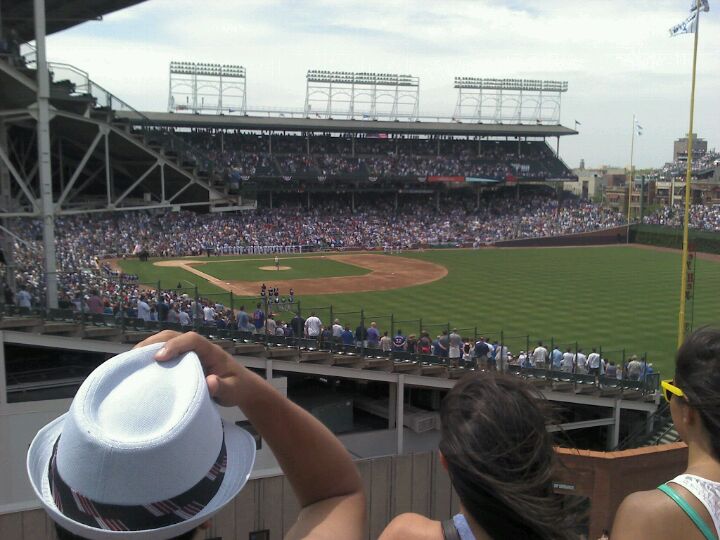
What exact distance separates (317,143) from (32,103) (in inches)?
1957

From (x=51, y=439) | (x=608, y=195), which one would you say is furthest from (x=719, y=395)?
(x=608, y=195)

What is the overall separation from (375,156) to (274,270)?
28266 millimetres

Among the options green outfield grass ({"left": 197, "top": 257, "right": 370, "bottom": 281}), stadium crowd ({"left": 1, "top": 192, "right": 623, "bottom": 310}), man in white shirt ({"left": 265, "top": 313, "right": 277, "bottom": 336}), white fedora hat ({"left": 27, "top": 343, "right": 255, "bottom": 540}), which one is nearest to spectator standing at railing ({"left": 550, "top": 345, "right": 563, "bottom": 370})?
man in white shirt ({"left": 265, "top": 313, "right": 277, "bottom": 336})

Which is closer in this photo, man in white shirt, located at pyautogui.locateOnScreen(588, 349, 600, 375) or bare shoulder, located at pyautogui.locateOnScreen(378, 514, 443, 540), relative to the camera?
bare shoulder, located at pyautogui.locateOnScreen(378, 514, 443, 540)

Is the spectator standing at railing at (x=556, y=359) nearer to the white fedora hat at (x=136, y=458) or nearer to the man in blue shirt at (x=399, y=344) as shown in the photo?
the man in blue shirt at (x=399, y=344)

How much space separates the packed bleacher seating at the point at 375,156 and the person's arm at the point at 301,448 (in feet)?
182

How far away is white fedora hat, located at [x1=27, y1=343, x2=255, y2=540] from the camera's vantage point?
1615 millimetres

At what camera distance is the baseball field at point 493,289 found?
23.5 m

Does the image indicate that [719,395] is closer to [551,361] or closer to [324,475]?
[324,475]

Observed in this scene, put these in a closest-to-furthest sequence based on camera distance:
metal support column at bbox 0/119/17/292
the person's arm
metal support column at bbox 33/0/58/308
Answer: the person's arm → metal support column at bbox 33/0/58/308 → metal support column at bbox 0/119/17/292

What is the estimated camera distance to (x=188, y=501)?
1.70 metres

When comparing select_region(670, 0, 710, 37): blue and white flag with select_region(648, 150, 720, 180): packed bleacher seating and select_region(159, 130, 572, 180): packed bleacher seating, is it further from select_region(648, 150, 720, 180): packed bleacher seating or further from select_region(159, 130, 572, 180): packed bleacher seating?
select_region(648, 150, 720, 180): packed bleacher seating

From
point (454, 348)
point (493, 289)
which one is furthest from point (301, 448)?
point (493, 289)

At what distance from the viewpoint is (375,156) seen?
64125 mm
